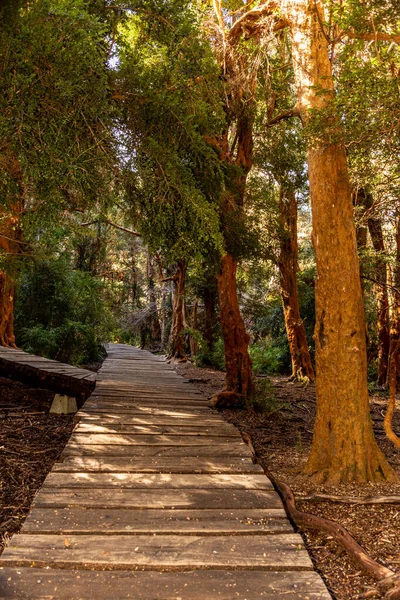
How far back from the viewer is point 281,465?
5.39 m

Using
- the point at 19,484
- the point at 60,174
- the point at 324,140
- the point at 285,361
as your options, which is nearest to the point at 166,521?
the point at 19,484

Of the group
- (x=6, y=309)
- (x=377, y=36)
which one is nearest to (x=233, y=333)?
(x=377, y=36)

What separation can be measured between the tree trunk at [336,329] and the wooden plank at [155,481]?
45.5 inches

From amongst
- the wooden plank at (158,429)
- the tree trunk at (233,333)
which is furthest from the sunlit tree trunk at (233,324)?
the wooden plank at (158,429)

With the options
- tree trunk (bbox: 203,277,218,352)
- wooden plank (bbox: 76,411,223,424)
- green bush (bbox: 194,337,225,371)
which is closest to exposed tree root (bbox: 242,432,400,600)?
wooden plank (bbox: 76,411,223,424)

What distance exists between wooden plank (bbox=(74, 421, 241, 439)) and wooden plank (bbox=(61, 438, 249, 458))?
20.5 inches

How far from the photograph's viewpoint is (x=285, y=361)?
18.8 m

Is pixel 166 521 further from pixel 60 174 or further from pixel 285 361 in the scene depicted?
pixel 285 361

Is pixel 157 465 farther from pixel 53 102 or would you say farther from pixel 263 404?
pixel 263 404

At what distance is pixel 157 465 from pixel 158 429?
1.32 meters

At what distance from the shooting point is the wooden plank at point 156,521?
9.69 ft

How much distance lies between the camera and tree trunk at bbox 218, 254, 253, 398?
854 centimetres

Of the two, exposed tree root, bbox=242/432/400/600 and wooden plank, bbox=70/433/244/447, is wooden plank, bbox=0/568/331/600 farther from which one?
wooden plank, bbox=70/433/244/447

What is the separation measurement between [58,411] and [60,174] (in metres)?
4.61
